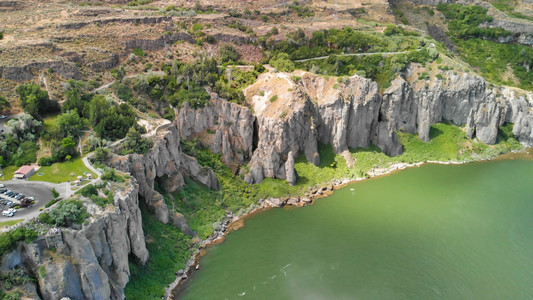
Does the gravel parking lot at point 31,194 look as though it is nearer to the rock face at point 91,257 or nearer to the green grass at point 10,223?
the green grass at point 10,223

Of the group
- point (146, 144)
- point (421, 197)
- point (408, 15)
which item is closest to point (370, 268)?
point (421, 197)

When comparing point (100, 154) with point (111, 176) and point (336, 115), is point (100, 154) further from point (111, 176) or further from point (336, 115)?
point (336, 115)

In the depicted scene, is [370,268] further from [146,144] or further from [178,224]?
[146,144]

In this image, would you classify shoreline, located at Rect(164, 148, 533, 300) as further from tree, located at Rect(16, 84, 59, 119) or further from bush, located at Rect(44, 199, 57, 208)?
tree, located at Rect(16, 84, 59, 119)

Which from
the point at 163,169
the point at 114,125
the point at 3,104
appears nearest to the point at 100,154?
the point at 114,125

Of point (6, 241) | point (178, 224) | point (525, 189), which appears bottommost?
point (525, 189)

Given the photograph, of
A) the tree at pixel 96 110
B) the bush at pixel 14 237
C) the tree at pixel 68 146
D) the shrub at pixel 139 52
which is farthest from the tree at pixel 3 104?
the bush at pixel 14 237
